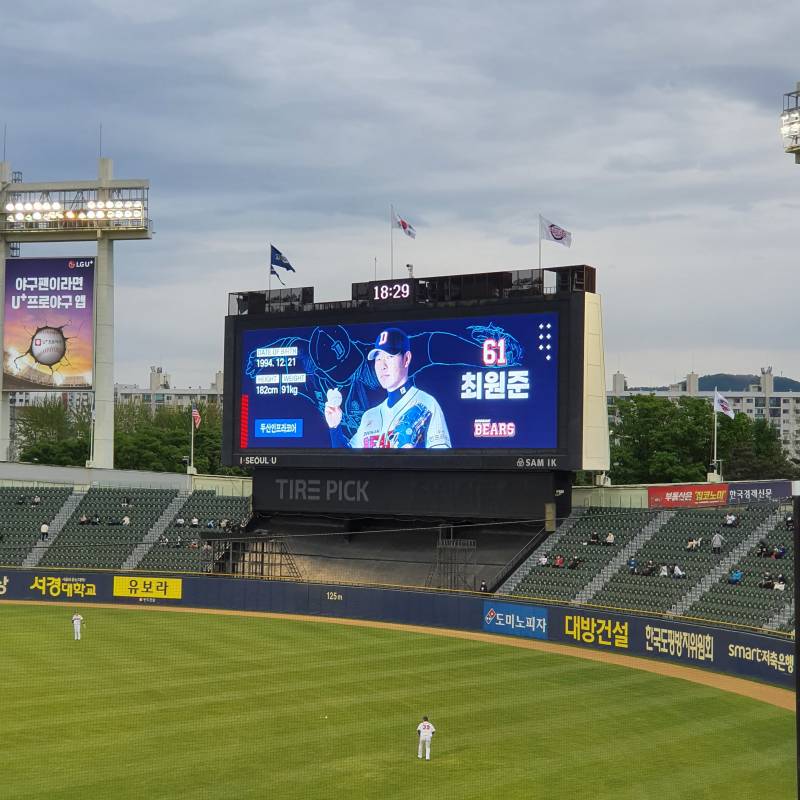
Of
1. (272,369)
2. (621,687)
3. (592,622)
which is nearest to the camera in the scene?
(621,687)

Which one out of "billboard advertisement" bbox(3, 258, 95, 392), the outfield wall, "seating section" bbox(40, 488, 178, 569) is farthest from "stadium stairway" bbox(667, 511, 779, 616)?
"billboard advertisement" bbox(3, 258, 95, 392)

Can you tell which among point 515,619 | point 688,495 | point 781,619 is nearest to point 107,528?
point 515,619

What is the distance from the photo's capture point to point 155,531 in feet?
206

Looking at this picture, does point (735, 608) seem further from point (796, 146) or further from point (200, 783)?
point (200, 783)

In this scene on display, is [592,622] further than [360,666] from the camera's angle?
Yes

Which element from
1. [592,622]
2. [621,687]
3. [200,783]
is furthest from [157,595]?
[200,783]

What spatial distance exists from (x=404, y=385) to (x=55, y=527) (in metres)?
22.8

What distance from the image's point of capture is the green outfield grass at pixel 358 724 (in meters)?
25.4

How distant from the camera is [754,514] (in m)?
47.7

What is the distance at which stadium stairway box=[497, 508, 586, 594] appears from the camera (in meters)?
51.0

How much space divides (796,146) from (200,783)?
3029cm

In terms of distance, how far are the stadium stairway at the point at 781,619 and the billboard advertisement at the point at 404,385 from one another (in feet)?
40.9

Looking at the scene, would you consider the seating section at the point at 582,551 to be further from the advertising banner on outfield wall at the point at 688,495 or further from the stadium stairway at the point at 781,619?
the stadium stairway at the point at 781,619

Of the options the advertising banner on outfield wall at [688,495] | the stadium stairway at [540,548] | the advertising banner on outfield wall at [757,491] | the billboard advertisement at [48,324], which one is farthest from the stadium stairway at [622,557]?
the billboard advertisement at [48,324]
